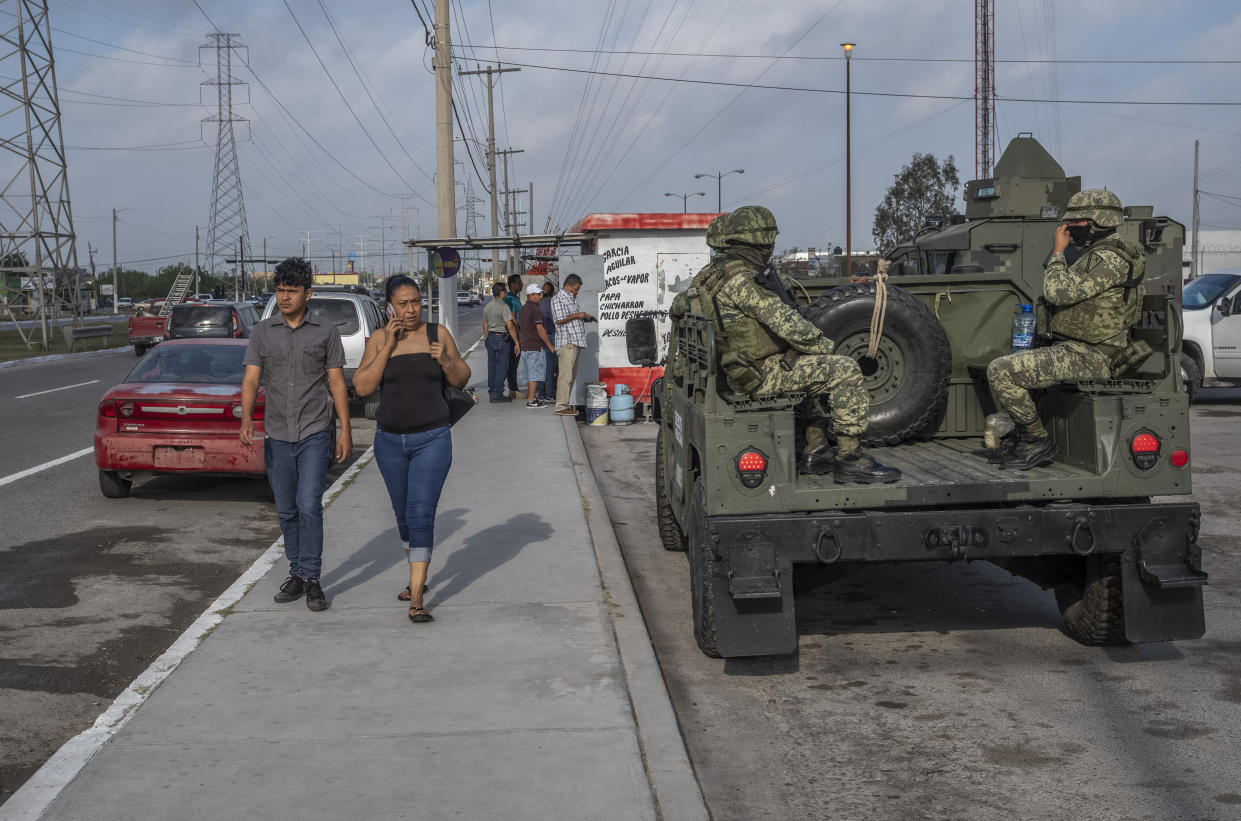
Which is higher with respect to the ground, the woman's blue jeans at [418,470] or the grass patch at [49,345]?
the grass patch at [49,345]

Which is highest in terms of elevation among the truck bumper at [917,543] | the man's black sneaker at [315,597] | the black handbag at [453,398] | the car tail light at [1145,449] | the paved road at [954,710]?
the black handbag at [453,398]

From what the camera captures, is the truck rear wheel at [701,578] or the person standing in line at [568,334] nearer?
the truck rear wheel at [701,578]

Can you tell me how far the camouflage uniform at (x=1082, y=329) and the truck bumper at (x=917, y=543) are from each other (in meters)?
0.64

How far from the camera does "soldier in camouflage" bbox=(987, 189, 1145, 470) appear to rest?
5.88 m

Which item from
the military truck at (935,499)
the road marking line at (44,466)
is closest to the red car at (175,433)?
the road marking line at (44,466)

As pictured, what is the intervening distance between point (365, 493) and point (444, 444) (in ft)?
13.6

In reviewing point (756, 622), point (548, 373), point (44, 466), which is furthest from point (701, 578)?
point (548, 373)

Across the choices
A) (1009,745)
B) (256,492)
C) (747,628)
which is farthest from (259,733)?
(256,492)

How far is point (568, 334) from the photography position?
16.8 m

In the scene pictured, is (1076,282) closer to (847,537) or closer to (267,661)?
(847,537)

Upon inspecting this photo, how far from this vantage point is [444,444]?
6492mm

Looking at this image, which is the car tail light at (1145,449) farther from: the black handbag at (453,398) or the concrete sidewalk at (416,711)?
the black handbag at (453,398)

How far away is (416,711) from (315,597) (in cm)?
181

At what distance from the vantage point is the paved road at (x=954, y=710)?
4328 millimetres
